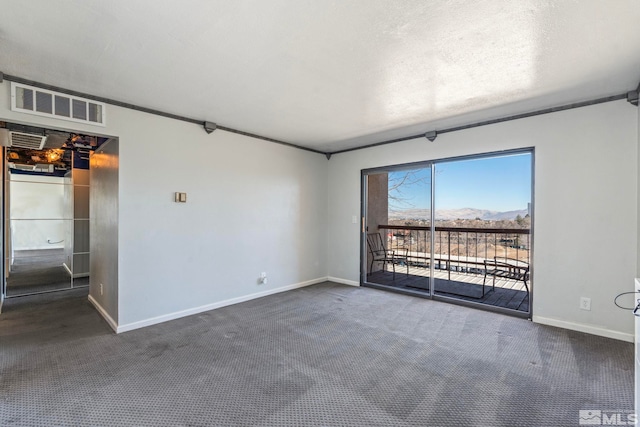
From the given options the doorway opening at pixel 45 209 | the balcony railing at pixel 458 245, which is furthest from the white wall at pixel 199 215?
the balcony railing at pixel 458 245

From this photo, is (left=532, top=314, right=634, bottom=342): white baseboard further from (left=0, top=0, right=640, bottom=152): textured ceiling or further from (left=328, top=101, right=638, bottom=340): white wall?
(left=0, top=0, right=640, bottom=152): textured ceiling

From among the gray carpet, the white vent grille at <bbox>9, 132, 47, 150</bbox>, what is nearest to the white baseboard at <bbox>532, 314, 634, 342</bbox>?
the gray carpet

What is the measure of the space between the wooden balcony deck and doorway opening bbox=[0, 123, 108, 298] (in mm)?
5171

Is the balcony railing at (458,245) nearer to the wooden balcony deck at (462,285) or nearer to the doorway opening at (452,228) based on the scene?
the doorway opening at (452,228)

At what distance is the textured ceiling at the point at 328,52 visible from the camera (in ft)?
5.81

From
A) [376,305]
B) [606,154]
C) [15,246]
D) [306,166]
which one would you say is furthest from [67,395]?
[15,246]

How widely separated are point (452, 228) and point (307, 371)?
451cm

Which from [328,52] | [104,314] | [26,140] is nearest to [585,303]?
[328,52]

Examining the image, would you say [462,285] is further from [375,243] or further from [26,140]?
[26,140]

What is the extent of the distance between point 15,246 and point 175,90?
9893mm

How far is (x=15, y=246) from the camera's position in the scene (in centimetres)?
880

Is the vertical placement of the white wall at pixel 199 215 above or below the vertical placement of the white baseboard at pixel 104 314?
above

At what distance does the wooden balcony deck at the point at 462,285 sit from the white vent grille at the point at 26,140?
5544 mm

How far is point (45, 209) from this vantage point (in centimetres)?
899
